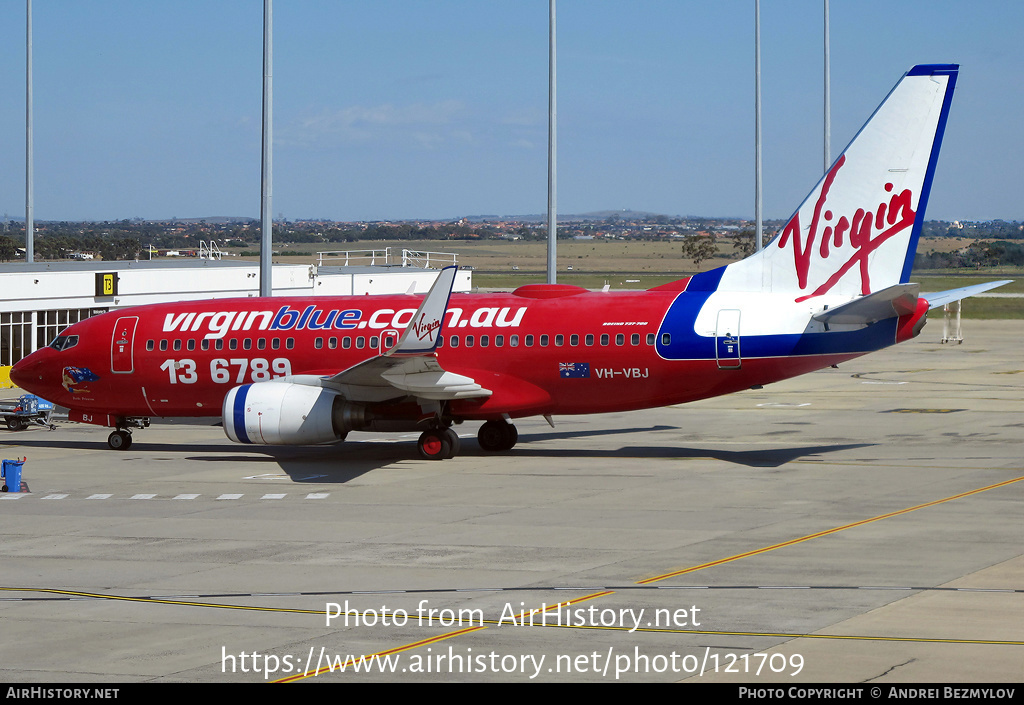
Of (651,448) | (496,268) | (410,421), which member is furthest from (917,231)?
(496,268)

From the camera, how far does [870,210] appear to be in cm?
2877

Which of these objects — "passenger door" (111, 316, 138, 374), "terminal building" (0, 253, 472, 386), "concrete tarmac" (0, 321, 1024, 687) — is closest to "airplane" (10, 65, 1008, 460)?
"concrete tarmac" (0, 321, 1024, 687)

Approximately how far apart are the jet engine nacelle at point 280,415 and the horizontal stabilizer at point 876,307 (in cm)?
1112

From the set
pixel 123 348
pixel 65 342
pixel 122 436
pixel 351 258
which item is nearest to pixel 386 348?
pixel 123 348

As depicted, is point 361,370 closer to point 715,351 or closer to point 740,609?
point 715,351

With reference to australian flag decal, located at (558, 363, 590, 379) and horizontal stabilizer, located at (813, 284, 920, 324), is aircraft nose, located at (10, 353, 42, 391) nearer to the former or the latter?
australian flag decal, located at (558, 363, 590, 379)

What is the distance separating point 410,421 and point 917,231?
A: 40.6 feet

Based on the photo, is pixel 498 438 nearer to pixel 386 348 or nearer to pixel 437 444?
pixel 437 444

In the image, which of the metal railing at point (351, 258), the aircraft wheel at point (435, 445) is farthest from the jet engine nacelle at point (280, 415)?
the metal railing at point (351, 258)

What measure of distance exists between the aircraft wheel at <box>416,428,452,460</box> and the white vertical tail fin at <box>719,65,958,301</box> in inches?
292

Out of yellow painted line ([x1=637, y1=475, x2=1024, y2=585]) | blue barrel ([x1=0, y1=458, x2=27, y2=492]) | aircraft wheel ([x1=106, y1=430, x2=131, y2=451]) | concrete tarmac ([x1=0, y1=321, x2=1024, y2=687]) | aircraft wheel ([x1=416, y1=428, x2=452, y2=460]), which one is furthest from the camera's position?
aircraft wheel ([x1=106, y1=430, x2=131, y2=451])

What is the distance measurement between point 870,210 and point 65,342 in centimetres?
2077

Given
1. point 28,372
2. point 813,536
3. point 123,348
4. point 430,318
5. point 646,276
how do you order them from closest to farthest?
1. point 813,536
2. point 430,318
3. point 123,348
4. point 28,372
5. point 646,276

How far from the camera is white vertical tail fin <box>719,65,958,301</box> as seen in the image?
28109 mm
